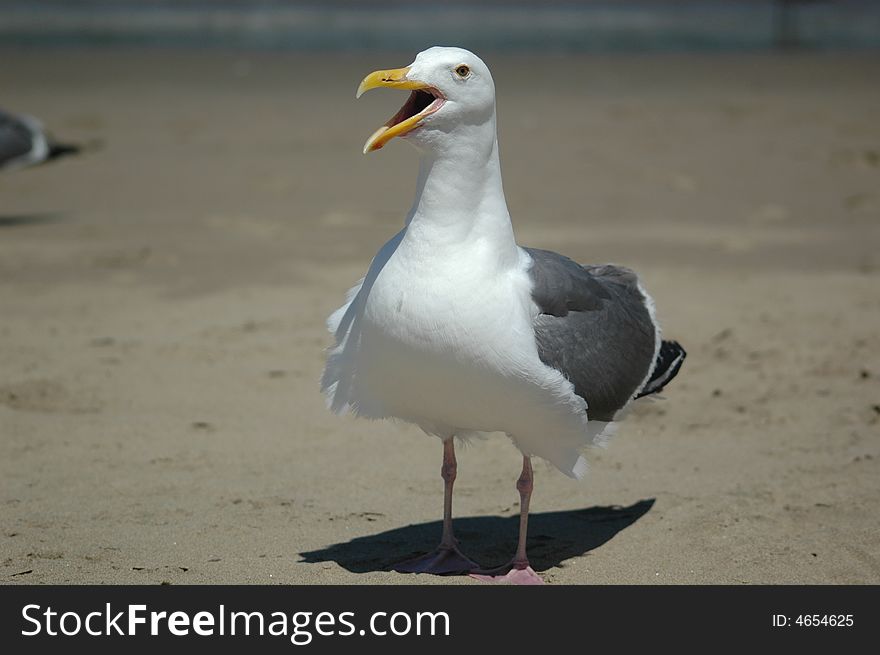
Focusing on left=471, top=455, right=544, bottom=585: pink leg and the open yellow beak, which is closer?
the open yellow beak

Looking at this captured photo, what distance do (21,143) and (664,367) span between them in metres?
8.29

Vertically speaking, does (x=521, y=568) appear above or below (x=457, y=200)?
below

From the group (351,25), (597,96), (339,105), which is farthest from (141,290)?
(351,25)

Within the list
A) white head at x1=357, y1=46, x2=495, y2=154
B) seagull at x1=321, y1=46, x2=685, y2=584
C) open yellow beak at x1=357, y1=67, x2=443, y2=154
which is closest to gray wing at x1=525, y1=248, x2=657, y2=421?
seagull at x1=321, y1=46, x2=685, y2=584

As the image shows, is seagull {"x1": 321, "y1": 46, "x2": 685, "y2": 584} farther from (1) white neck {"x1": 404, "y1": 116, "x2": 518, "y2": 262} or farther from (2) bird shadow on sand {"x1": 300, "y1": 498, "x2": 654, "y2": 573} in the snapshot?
(2) bird shadow on sand {"x1": 300, "y1": 498, "x2": 654, "y2": 573}

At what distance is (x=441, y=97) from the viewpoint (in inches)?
163

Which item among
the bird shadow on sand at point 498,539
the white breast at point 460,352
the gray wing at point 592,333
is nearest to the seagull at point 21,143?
the bird shadow on sand at point 498,539

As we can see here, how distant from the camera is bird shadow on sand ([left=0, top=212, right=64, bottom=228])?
10.6 metres

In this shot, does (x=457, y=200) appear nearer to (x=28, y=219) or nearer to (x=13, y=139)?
(x=28, y=219)

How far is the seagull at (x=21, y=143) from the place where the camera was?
11609 mm

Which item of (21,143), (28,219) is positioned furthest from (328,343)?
(21,143)

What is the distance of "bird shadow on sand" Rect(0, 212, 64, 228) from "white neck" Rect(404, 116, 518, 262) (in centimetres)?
711

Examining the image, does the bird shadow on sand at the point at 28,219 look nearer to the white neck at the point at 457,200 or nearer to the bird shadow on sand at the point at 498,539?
the bird shadow on sand at the point at 498,539

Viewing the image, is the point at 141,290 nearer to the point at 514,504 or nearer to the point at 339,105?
the point at 514,504
